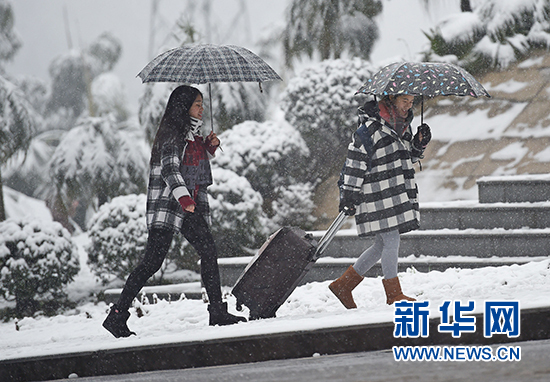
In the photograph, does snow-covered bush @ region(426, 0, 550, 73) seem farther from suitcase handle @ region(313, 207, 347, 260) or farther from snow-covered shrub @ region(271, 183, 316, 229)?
suitcase handle @ region(313, 207, 347, 260)

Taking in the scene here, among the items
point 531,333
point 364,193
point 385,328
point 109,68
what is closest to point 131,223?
point 364,193

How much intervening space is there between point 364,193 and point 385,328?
41.5 inches

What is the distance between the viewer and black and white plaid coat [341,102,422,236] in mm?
4156

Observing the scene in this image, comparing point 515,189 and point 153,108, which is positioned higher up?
point 153,108

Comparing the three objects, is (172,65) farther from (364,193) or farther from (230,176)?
(230,176)

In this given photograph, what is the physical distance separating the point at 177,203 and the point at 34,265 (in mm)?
3321

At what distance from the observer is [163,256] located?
4.16m

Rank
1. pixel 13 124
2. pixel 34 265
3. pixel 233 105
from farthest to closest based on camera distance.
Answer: pixel 233 105, pixel 13 124, pixel 34 265

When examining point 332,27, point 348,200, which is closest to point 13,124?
point 332,27

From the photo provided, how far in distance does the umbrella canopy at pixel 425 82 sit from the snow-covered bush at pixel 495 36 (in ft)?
16.7

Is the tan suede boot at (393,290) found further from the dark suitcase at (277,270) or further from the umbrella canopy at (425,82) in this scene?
the umbrella canopy at (425,82)

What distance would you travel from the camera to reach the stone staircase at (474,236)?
583 cm

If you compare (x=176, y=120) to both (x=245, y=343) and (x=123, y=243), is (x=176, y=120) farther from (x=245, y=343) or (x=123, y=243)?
(x=123, y=243)

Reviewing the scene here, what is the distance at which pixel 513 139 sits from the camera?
796 cm
